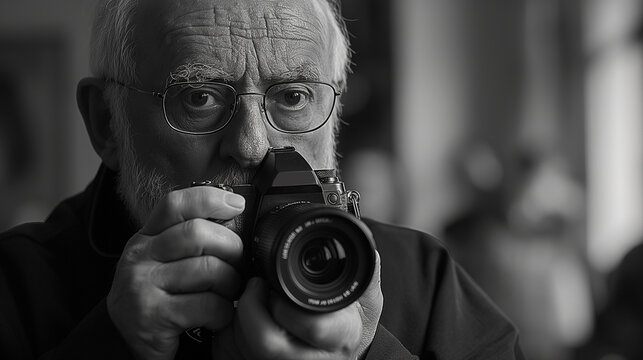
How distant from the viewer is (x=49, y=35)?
17.0 ft

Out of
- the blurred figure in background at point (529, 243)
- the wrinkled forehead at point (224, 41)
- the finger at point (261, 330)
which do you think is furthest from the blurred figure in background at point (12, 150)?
the finger at point (261, 330)

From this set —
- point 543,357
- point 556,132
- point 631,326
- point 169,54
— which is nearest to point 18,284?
point 169,54

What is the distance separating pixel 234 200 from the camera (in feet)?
3.82

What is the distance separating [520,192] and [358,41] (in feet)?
4.85

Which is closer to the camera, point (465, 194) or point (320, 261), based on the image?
point (320, 261)

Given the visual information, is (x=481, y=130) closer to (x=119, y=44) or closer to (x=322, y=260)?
(x=119, y=44)

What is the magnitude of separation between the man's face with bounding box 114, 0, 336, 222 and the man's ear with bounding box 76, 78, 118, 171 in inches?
3.8

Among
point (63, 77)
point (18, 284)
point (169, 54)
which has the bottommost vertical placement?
point (63, 77)

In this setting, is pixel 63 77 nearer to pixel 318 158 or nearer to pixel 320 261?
pixel 318 158

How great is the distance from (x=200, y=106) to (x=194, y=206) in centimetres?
31

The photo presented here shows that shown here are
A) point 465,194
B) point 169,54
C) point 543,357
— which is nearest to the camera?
point 169,54

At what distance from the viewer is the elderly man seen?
115 centimetres

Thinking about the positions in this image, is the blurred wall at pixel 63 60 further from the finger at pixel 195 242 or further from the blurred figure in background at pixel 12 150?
the finger at pixel 195 242

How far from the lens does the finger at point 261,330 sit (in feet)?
3.54
